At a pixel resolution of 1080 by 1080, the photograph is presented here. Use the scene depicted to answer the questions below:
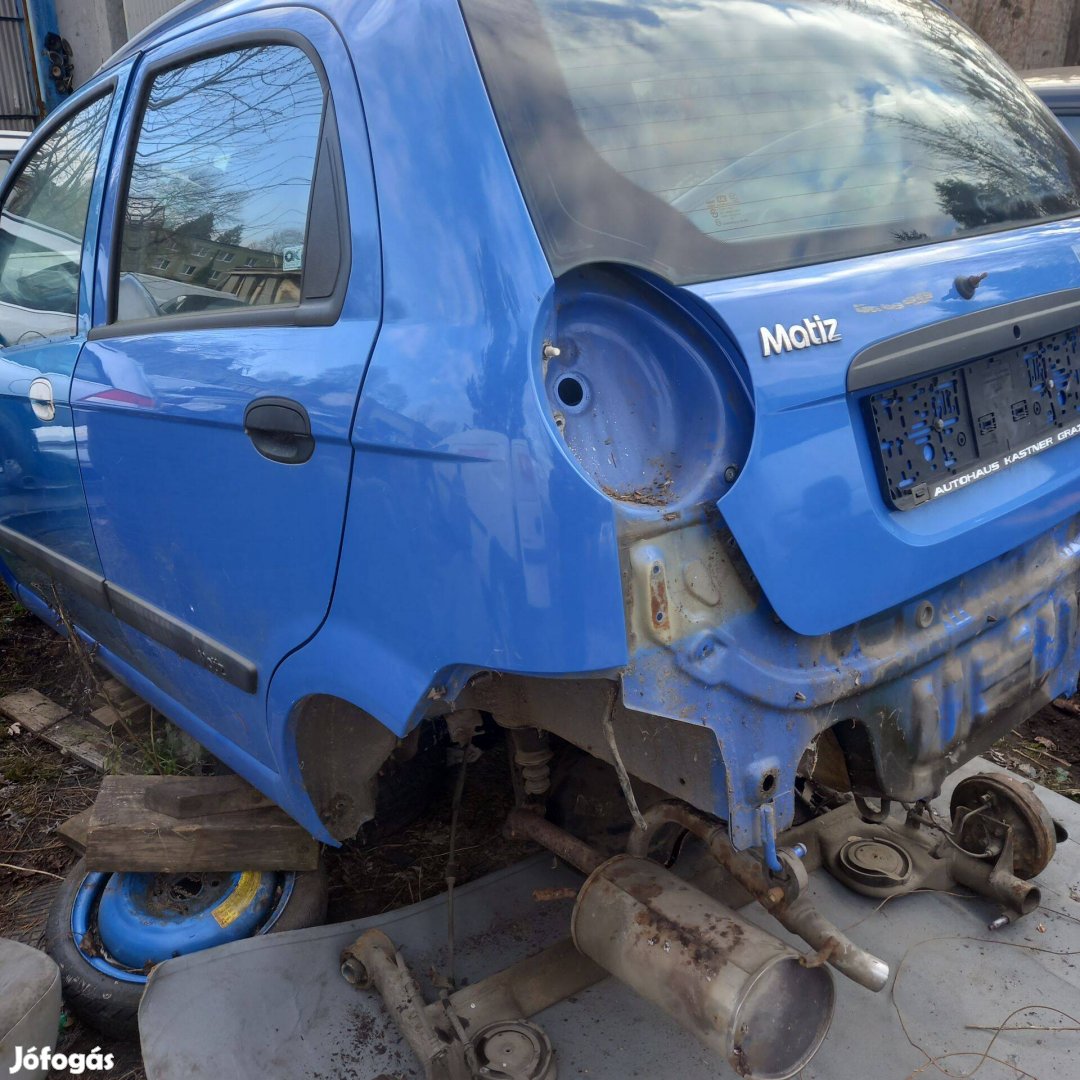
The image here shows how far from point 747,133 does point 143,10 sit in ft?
35.1

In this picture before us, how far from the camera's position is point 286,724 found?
Answer: 1949 mm

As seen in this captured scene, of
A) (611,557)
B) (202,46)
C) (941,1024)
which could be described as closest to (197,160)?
(202,46)

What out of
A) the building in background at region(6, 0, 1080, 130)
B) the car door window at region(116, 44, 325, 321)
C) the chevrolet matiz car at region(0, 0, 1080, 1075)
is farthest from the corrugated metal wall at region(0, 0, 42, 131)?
the chevrolet matiz car at region(0, 0, 1080, 1075)

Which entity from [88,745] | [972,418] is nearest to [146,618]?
[88,745]

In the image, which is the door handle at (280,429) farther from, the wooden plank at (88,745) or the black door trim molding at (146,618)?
the wooden plank at (88,745)

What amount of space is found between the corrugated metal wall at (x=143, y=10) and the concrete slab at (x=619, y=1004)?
10422 millimetres

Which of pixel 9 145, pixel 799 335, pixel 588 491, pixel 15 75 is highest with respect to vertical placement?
pixel 15 75

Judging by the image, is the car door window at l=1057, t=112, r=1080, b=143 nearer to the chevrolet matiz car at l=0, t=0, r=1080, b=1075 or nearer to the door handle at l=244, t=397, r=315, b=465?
the chevrolet matiz car at l=0, t=0, r=1080, b=1075

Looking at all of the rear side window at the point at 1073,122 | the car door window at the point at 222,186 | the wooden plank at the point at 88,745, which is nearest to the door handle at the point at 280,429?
the car door window at the point at 222,186

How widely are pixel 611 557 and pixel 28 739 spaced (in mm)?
3038

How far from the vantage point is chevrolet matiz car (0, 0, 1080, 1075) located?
1.40 m

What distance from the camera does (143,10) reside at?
10.2 metres

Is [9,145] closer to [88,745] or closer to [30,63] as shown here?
[88,745]

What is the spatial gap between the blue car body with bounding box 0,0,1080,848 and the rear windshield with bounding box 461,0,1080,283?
5cm
